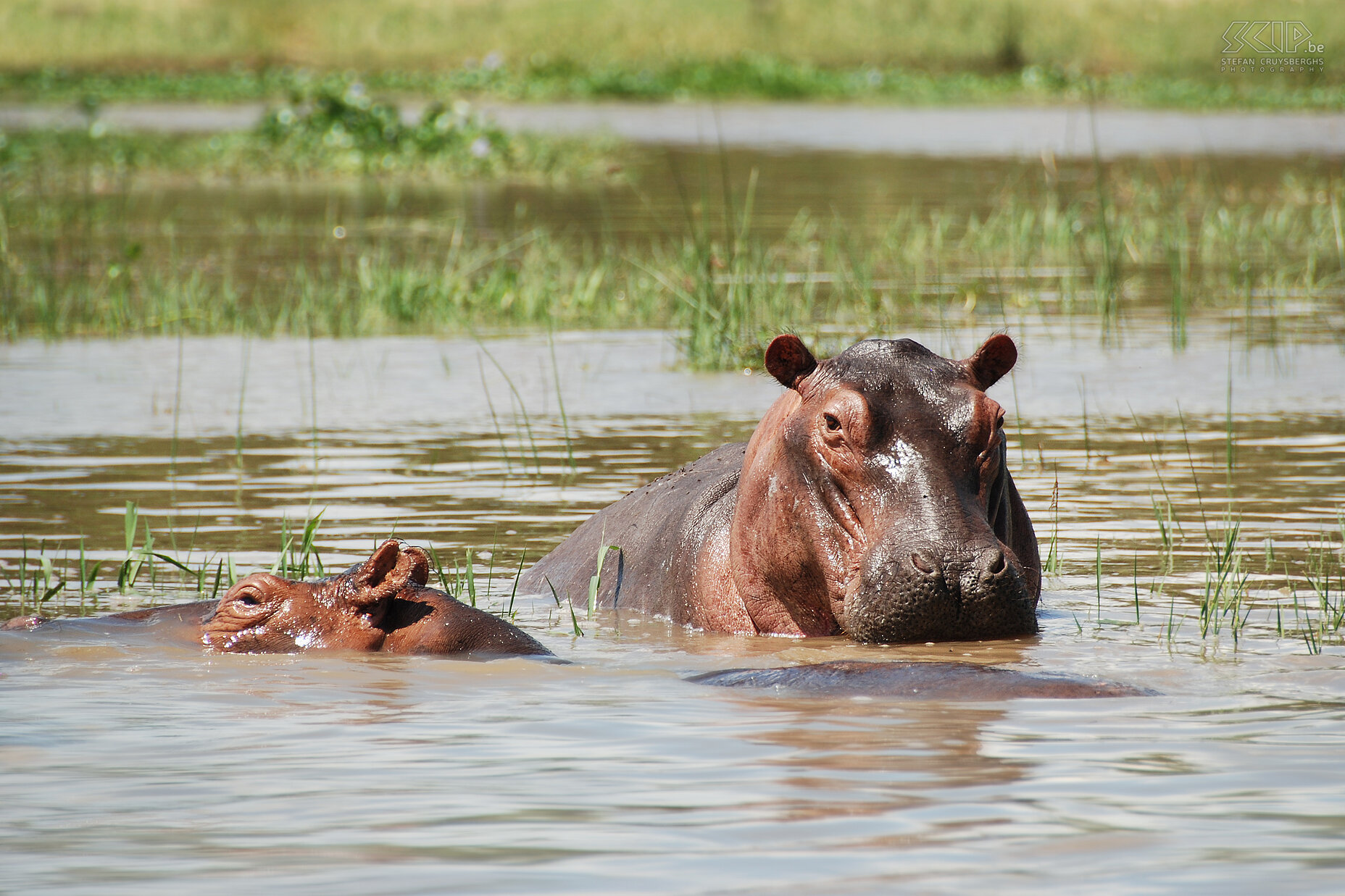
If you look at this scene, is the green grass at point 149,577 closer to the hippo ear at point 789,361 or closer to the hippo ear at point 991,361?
the hippo ear at point 789,361

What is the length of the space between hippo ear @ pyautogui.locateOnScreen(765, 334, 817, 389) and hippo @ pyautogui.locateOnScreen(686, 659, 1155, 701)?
1024 mm

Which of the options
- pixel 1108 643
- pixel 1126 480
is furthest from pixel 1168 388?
pixel 1108 643

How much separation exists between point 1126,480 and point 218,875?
524 cm

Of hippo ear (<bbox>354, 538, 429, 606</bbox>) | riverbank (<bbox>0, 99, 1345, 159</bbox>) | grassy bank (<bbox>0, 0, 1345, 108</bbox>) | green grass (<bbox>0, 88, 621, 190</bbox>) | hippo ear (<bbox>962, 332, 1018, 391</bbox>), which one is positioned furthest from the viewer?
grassy bank (<bbox>0, 0, 1345, 108</bbox>)

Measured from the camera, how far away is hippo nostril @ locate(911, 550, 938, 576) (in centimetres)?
482

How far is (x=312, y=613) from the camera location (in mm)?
5164

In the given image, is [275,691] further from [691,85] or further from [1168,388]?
[691,85]

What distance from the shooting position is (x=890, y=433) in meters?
5.08

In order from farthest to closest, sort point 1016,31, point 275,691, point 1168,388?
point 1016,31 → point 1168,388 → point 275,691

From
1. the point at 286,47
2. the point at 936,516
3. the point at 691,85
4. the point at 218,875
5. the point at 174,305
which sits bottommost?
the point at 218,875

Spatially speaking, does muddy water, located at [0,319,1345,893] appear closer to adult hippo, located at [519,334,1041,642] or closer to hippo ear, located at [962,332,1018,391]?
adult hippo, located at [519,334,1041,642]

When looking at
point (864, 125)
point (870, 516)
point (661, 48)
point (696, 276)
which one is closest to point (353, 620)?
point (870, 516)

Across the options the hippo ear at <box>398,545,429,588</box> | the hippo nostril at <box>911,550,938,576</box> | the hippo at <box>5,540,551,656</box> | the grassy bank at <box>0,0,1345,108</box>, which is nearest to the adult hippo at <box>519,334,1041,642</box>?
the hippo nostril at <box>911,550,938,576</box>

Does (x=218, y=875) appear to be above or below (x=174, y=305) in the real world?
below
